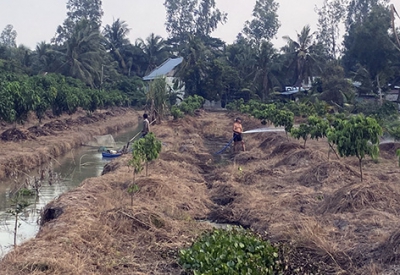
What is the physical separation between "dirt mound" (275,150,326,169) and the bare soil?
0.03 meters

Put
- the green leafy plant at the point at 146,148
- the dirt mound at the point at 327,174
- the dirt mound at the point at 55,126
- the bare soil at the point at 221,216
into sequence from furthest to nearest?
the dirt mound at the point at 55,126, the dirt mound at the point at 327,174, the green leafy plant at the point at 146,148, the bare soil at the point at 221,216

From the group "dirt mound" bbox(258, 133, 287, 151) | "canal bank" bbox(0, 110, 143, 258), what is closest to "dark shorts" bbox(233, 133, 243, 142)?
"dirt mound" bbox(258, 133, 287, 151)

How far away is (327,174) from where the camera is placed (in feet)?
41.5

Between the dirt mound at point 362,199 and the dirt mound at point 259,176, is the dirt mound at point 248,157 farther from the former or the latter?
the dirt mound at point 362,199

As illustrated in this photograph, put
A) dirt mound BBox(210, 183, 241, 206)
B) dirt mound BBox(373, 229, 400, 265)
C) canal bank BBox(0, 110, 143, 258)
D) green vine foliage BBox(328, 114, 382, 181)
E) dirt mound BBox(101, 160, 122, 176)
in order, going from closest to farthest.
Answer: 1. dirt mound BBox(373, 229, 400, 265)
2. canal bank BBox(0, 110, 143, 258)
3. green vine foliage BBox(328, 114, 382, 181)
4. dirt mound BBox(210, 183, 241, 206)
5. dirt mound BBox(101, 160, 122, 176)

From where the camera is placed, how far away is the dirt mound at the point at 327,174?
12.4 metres

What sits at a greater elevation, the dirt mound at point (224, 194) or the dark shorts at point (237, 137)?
the dark shorts at point (237, 137)

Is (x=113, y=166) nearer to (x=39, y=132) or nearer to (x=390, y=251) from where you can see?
(x=39, y=132)

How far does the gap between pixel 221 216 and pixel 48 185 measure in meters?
6.48

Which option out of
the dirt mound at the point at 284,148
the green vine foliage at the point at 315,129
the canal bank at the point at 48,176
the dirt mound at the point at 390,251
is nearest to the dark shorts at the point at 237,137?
the dirt mound at the point at 284,148

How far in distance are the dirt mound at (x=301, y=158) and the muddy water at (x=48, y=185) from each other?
6127 mm

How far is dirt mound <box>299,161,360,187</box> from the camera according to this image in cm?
1238

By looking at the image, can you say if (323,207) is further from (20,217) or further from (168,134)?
(168,134)

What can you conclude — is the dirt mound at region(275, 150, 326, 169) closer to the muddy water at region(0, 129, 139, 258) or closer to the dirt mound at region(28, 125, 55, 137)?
the muddy water at region(0, 129, 139, 258)
